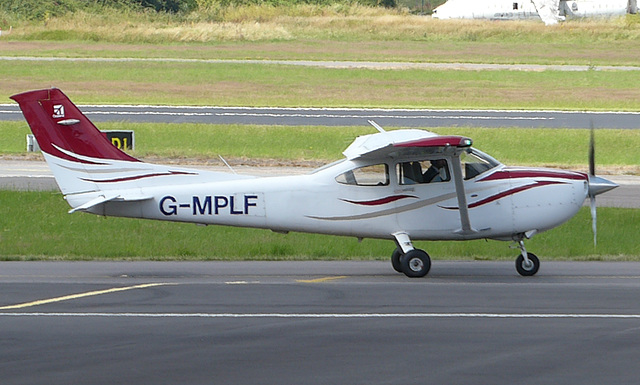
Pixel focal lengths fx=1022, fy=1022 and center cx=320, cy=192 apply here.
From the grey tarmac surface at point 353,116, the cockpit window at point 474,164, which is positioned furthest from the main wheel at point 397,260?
the grey tarmac surface at point 353,116

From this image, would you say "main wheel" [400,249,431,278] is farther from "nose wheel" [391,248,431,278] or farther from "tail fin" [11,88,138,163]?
"tail fin" [11,88,138,163]

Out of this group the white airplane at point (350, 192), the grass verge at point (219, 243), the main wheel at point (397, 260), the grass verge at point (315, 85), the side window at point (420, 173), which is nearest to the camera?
the white airplane at point (350, 192)

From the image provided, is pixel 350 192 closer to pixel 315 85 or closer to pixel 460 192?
pixel 460 192

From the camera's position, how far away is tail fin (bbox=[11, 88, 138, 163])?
15.0 metres

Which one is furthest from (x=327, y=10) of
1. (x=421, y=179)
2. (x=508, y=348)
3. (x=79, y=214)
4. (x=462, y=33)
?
(x=508, y=348)

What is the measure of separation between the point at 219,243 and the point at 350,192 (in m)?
4.74

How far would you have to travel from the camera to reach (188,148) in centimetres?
3244

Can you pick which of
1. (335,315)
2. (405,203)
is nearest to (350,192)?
(405,203)

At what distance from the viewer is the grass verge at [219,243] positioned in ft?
59.9

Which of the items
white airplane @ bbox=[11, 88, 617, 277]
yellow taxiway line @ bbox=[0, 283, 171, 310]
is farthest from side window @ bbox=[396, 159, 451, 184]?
yellow taxiway line @ bbox=[0, 283, 171, 310]

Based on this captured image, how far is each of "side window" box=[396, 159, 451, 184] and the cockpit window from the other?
0.30m

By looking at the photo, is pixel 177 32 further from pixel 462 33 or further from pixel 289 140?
pixel 289 140

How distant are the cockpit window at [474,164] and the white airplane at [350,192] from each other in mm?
15

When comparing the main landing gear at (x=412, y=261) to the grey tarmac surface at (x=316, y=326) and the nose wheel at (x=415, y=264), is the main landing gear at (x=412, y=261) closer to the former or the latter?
the nose wheel at (x=415, y=264)
